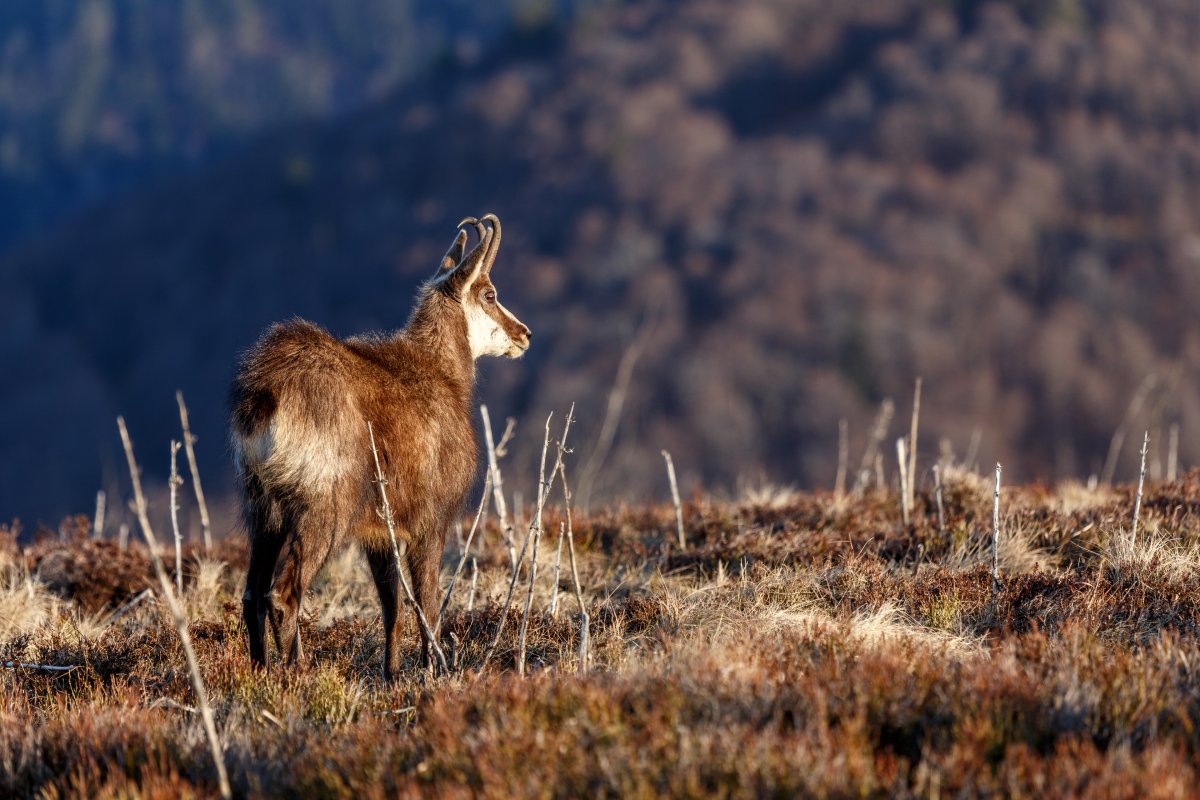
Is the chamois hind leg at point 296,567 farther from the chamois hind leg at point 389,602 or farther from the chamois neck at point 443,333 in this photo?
the chamois neck at point 443,333

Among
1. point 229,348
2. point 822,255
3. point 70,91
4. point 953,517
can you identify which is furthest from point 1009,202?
point 70,91

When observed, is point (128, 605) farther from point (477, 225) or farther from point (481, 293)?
point (477, 225)

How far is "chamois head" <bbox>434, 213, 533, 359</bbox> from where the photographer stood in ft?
22.9

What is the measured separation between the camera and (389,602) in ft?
19.5

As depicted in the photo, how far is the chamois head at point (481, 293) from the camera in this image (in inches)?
274

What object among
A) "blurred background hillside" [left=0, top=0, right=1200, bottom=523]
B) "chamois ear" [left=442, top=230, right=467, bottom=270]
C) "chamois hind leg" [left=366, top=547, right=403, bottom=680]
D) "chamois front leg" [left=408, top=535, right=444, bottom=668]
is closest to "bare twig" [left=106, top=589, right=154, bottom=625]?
"chamois hind leg" [left=366, top=547, right=403, bottom=680]

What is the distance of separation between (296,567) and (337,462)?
521 mm

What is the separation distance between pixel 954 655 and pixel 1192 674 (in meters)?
0.87

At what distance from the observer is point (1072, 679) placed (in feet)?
13.3

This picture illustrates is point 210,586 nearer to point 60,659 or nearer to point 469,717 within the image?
point 60,659

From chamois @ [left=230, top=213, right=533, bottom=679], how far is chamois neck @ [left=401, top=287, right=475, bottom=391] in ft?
0.55

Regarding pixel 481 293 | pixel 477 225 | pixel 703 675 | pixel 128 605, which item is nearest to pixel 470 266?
pixel 481 293

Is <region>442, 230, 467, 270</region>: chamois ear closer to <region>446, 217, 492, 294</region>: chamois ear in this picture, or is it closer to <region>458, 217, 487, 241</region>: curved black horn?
<region>446, 217, 492, 294</region>: chamois ear

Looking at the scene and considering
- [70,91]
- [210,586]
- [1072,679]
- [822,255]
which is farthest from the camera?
[70,91]
